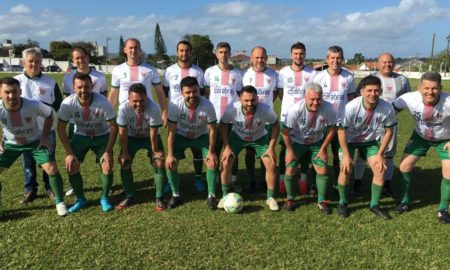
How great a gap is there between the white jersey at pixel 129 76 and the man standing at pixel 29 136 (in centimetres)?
124

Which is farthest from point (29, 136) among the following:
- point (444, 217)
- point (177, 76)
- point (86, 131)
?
point (444, 217)

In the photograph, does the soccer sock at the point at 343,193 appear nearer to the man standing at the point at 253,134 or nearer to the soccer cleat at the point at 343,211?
the soccer cleat at the point at 343,211

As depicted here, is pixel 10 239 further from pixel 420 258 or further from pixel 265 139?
pixel 420 258

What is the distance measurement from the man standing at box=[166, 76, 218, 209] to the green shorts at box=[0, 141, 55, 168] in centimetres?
158

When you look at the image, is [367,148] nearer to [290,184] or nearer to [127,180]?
[290,184]

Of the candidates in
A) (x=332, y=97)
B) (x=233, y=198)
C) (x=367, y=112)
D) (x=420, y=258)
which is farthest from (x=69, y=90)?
(x=420, y=258)

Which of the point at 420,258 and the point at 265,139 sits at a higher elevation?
the point at 265,139

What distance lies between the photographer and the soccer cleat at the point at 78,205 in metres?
5.02

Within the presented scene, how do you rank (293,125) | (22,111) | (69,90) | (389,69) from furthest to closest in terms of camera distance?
1. (69,90)
2. (389,69)
3. (293,125)
4. (22,111)

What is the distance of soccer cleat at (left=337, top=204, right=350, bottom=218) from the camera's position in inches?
193

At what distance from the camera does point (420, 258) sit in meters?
3.84

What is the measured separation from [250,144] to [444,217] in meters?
2.64

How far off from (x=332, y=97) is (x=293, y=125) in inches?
40.2

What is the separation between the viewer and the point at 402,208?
5062 millimetres
